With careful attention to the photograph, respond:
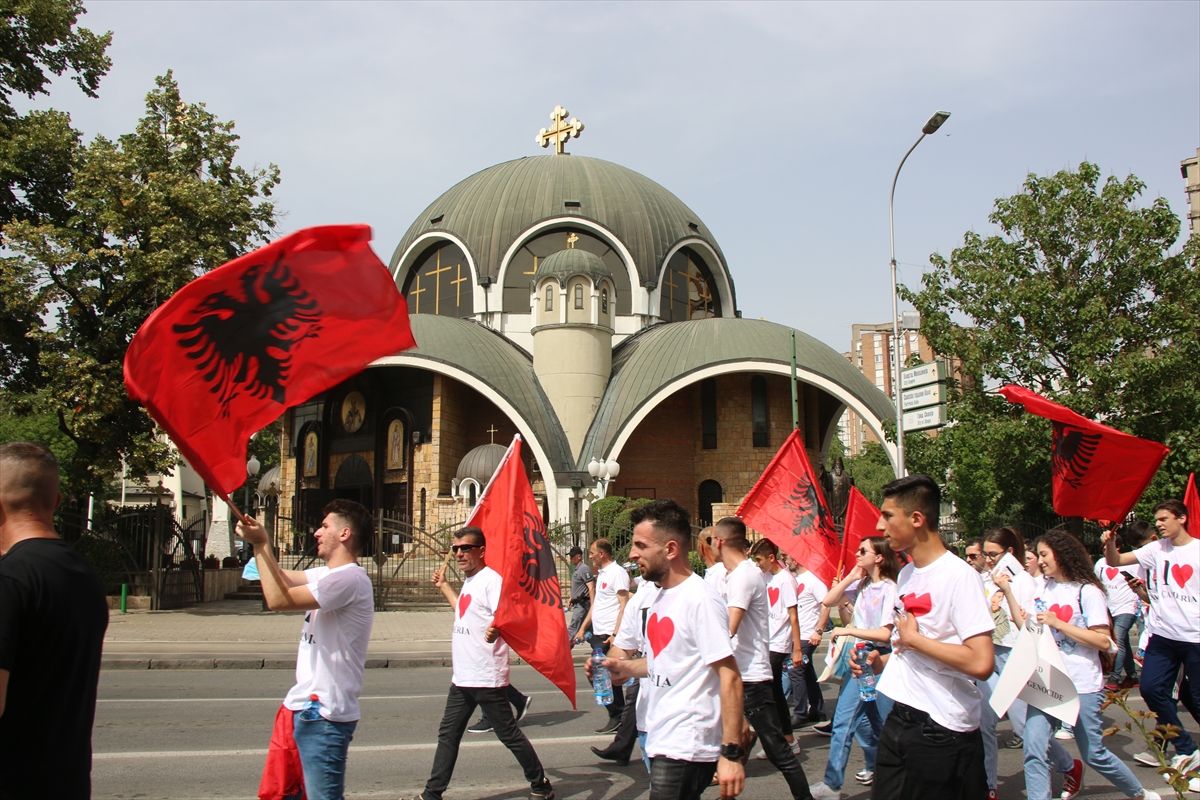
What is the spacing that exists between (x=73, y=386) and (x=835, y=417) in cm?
2375

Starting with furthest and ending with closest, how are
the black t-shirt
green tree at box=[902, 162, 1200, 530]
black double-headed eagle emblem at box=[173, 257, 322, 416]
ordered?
green tree at box=[902, 162, 1200, 530]
black double-headed eagle emblem at box=[173, 257, 322, 416]
the black t-shirt

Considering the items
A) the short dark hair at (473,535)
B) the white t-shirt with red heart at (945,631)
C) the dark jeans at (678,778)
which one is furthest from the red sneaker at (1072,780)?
the short dark hair at (473,535)

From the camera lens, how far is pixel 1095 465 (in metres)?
7.86

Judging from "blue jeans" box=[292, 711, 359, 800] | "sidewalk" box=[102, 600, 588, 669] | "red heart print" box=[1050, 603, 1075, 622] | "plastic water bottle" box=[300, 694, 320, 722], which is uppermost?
"red heart print" box=[1050, 603, 1075, 622]

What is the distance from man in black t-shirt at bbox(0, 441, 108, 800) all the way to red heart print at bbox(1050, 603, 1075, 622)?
5.18 metres

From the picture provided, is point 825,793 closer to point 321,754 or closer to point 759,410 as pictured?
point 321,754

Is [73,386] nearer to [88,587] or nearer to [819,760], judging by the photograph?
[819,760]

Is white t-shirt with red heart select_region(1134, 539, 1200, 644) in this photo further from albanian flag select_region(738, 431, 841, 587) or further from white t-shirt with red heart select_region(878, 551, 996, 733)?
white t-shirt with red heart select_region(878, 551, 996, 733)

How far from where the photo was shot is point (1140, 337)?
70.9ft

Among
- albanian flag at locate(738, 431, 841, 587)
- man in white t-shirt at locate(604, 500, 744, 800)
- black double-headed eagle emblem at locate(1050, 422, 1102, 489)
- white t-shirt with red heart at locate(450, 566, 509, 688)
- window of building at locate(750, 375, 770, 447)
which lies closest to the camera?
man in white t-shirt at locate(604, 500, 744, 800)

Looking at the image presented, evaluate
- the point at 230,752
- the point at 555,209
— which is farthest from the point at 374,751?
the point at 555,209

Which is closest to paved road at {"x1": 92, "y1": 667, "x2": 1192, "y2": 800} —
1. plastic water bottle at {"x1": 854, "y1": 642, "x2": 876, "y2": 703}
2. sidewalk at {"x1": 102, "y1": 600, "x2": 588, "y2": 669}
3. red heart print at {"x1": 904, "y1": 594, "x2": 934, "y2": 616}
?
plastic water bottle at {"x1": 854, "y1": 642, "x2": 876, "y2": 703}

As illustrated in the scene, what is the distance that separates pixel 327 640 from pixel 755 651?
2633 mm

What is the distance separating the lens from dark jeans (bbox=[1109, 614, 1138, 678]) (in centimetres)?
909
